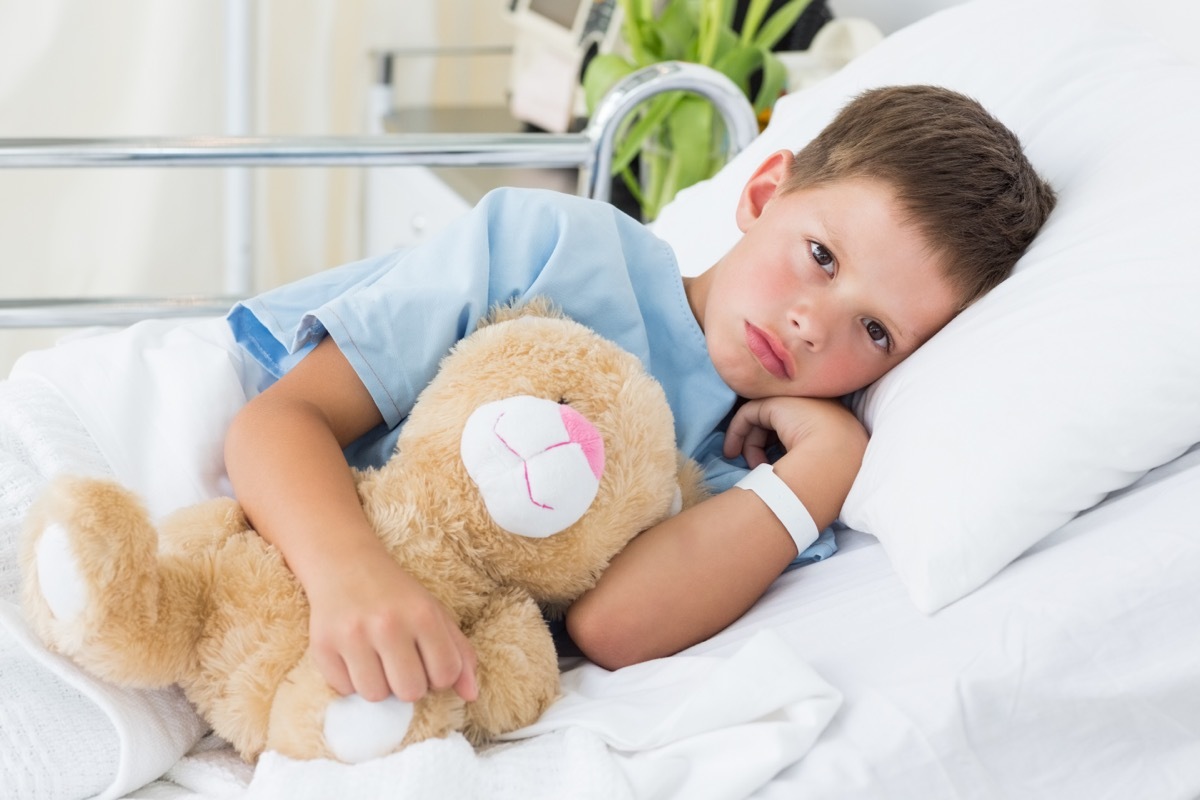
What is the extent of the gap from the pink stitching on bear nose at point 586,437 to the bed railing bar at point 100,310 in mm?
633

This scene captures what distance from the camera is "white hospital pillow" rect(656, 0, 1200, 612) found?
2.38 feet

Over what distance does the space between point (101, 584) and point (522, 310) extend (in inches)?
14.1

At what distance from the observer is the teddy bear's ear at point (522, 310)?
0.85 m

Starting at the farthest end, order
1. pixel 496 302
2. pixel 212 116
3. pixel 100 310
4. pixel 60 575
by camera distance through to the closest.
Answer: pixel 212 116, pixel 100 310, pixel 496 302, pixel 60 575

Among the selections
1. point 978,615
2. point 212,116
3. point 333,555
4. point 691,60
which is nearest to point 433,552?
point 333,555

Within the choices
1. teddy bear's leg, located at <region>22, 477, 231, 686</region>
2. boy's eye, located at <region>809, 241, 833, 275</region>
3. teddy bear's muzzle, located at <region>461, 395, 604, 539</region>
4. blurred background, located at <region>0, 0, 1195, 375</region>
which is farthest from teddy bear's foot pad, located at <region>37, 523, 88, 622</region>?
blurred background, located at <region>0, 0, 1195, 375</region>

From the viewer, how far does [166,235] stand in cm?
228

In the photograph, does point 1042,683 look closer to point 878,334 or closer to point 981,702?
point 981,702

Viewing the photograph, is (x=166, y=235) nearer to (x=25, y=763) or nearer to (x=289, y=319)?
(x=289, y=319)

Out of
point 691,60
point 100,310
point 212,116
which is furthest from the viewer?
point 212,116

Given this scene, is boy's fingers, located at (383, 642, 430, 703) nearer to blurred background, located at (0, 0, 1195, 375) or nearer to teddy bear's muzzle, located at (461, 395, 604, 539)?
teddy bear's muzzle, located at (461, 395, 604, 539)

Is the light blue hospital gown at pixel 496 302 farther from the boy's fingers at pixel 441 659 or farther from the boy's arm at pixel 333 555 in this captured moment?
the boy's fingers at pixel 441 659

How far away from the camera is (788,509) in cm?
83

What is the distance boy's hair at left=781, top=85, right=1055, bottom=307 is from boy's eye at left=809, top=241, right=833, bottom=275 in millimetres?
61
